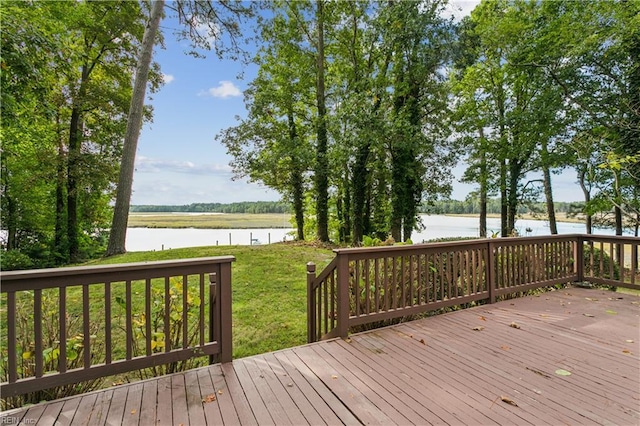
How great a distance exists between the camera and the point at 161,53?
10516 millimetres

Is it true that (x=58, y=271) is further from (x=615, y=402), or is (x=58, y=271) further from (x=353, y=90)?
(x=353, y=90)

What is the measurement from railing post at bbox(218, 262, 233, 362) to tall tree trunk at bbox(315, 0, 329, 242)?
8.24m

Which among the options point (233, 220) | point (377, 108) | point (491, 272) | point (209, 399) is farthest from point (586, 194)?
point (233, 220)

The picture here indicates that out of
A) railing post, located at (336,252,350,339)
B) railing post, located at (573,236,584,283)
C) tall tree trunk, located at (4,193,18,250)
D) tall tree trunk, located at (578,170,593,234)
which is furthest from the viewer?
tall tree trunk, located at (4,193,18,250)

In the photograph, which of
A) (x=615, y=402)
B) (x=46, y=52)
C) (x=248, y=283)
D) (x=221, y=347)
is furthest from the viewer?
Result: (x=248, y=283)

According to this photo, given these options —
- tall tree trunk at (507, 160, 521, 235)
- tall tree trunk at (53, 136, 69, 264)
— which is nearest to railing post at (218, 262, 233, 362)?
tall tree trunk at (53, 136, 69, 264)

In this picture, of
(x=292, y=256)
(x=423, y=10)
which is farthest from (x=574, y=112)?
(x=292, y=256)

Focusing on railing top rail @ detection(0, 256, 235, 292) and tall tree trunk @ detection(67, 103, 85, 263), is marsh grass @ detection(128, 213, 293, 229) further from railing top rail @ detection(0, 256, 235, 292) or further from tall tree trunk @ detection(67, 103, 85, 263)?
railing top rail @ detection(0, 256, 235, 292)

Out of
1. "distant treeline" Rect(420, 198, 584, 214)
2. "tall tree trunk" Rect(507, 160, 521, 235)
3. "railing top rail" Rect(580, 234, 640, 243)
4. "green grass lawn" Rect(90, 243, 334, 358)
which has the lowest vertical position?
"green grass lawn" Rect(90, 243, 334, 358)

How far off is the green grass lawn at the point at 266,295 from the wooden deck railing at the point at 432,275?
616 mm

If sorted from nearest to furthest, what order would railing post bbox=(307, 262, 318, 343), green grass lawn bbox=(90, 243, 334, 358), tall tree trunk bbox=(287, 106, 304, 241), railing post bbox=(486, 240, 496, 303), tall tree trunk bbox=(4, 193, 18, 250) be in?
railing post bbox=(307, 262, 318, 343) < green grass lawn bbox=(90, 243, 334, 358) < railing post bbox=(486, 240, 496, 303) < tall tree trunk bbox=(287, 106, 304, 241) < tall tree trunk bbox=(4, 193, 18, 250)

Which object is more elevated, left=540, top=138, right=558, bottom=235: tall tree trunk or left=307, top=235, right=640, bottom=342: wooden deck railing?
left=540, top=138, right=558, bottom=235: tall tree trunk

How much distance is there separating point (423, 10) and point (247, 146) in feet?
25.1

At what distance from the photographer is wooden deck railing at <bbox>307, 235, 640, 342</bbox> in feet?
10.9
